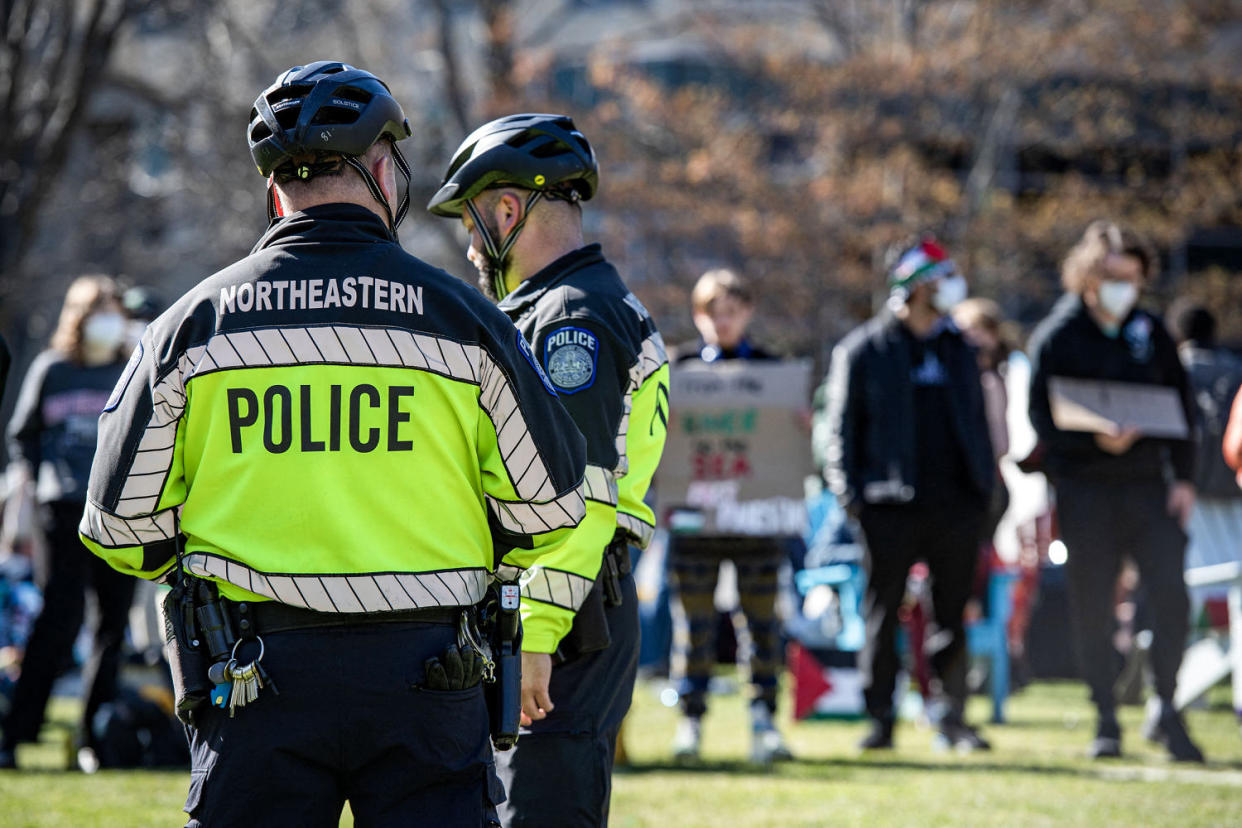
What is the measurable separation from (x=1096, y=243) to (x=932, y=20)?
13.9 metres

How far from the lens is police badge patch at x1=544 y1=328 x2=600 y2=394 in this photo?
3660mm

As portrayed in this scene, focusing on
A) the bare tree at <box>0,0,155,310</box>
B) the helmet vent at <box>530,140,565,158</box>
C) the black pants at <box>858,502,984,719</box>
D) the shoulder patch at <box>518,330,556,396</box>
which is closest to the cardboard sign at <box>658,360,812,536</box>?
the black pants at <box>858,502,984,719</box>

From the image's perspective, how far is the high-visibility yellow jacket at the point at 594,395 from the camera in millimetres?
3590

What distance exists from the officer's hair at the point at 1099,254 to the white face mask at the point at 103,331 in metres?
4.81

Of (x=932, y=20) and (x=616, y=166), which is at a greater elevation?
(x=932, y=20)

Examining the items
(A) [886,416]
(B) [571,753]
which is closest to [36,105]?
(A) [886,416]

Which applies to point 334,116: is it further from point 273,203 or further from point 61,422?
point 61,422

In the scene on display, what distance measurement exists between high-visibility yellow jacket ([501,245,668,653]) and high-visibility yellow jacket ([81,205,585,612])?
0.56 m

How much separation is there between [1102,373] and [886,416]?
1108mm

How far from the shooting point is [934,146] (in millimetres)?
21734

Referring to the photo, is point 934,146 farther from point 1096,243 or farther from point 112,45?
point 1096,243

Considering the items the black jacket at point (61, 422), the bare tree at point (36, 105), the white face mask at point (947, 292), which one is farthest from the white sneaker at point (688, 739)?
the bare tree at point (36, 105)

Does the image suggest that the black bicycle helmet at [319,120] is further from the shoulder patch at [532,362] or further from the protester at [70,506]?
the protester at [70,506]

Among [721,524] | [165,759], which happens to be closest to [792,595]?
[721,524]
